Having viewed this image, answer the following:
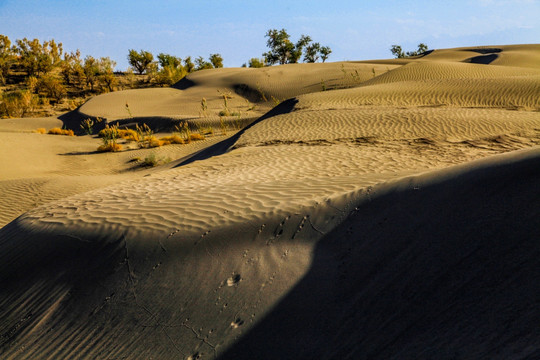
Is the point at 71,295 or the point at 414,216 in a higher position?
the point at 414,216

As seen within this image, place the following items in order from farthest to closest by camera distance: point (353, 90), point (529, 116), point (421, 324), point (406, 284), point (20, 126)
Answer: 1. point (20, 126)
2. point (353, 90)
3. point (529, 116)
4. point (406, 284)
5. point (421, 324)

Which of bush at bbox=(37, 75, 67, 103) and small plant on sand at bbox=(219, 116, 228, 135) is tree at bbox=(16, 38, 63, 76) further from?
small plant on sand at bbox=(219, 116, 228, 135)

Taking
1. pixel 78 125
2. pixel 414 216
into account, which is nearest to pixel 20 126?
pixel 78 125

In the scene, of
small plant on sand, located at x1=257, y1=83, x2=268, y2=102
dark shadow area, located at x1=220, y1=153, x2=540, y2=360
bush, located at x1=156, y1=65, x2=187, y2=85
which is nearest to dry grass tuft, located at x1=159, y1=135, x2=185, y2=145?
small plant on sand, located at x1=257, y1=83, x2=268, y2=102

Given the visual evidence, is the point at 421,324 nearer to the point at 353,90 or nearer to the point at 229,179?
the point at 229,179

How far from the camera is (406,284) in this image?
2729mm

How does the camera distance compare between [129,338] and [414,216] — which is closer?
[129,338]

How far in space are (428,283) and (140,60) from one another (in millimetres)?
45304

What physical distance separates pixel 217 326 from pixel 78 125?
2268cm

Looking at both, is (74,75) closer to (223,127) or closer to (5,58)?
(5,58)

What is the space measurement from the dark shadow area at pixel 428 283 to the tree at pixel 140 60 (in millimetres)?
44073

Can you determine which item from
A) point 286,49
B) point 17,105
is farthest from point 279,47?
point 17,105

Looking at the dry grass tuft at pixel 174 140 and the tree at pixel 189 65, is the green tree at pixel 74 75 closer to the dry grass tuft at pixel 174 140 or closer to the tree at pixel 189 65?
the tree at pixel 189 65

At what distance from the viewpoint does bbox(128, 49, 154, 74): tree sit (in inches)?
1697
